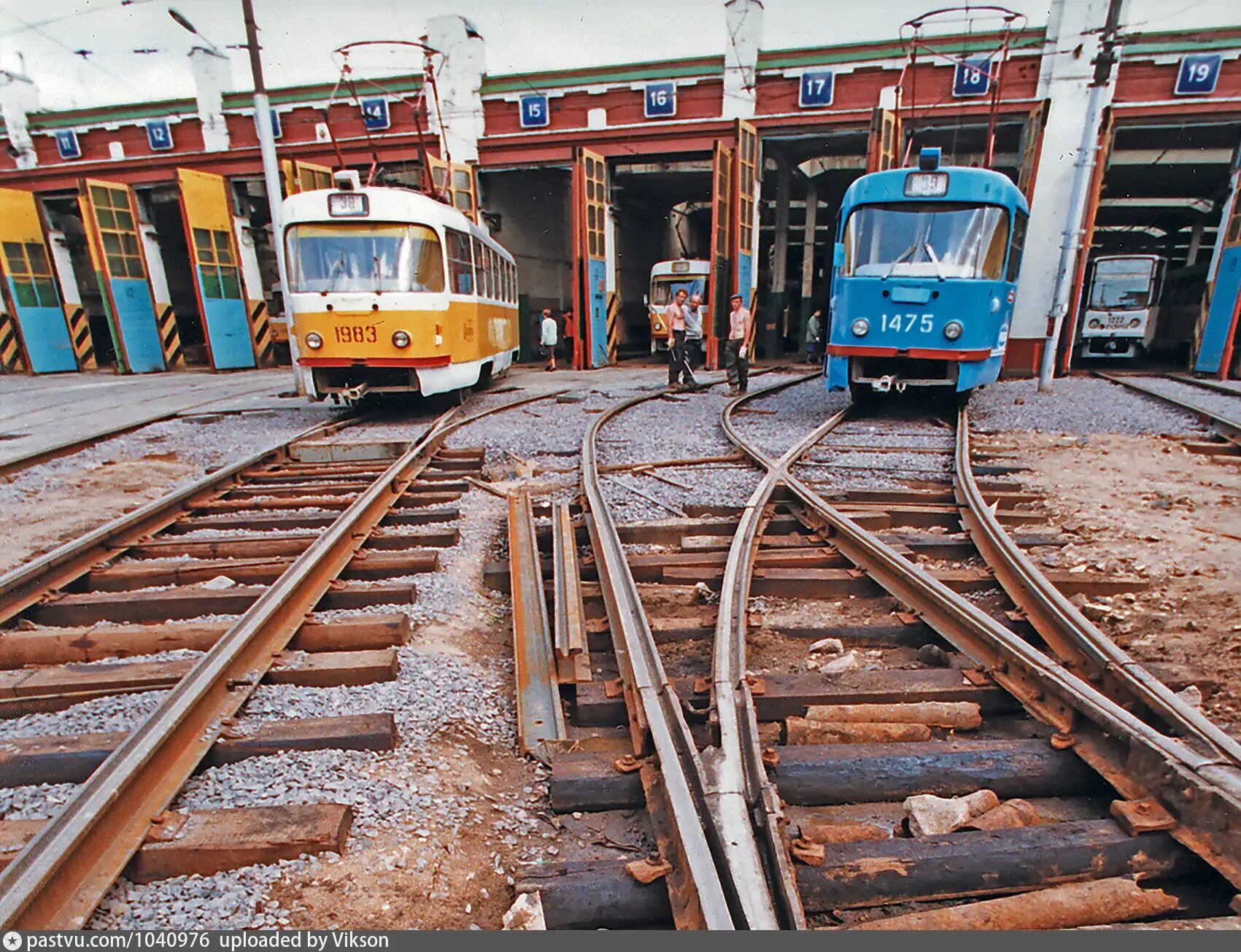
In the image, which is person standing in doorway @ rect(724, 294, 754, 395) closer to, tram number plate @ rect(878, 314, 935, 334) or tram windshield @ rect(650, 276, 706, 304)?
tram number plate @ rect(878, 314, 935, 334)

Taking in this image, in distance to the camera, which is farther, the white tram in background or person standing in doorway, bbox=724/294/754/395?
the white tram in background

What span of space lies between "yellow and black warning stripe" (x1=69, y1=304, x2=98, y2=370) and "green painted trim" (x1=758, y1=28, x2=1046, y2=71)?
21.4m

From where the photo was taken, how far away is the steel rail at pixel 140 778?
5.46ft

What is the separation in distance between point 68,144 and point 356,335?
68.3 feet

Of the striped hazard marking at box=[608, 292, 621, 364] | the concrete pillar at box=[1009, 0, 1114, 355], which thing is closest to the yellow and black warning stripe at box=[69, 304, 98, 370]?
the striped hazard marking at box=[608, 292, 621, 364]

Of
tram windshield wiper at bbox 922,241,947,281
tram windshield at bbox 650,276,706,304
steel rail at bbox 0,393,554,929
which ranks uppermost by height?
tram windshield wiper at bbox 922,241,947,281

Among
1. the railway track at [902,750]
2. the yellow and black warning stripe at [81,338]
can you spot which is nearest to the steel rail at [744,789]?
the railway track at [902,750]

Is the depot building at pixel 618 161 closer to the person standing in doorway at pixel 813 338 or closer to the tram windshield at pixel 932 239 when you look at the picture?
the person standing in doorway at pixel 813 338

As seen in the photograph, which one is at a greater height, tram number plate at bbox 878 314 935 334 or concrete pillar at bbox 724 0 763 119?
concrete pillar at bbox 724 0 763 119

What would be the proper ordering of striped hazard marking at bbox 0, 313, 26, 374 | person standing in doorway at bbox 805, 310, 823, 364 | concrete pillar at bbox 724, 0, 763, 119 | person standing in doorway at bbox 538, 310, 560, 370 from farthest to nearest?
striped hazard marking at bbox 0, 313, 26, 374 → person standing in doorway at bbox 805, 310, 823, 364 → person standing in doorway at bbox 538, 310, 560, 370 → concrete pillar at bbox 724, 0, 763, 119

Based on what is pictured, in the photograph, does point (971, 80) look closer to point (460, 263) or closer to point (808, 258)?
point (808, 258)

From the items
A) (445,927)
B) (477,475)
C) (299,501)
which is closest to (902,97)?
(477,475)

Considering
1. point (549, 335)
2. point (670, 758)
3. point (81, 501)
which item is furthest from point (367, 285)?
point (549, 335)

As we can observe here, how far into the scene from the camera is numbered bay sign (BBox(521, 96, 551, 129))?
19.0 m
